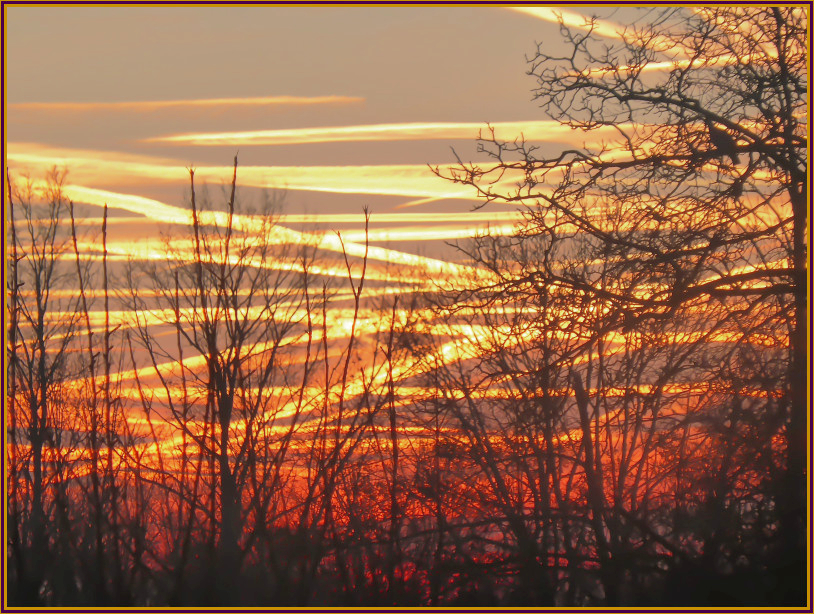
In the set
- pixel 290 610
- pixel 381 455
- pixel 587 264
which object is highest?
pixel 587 264

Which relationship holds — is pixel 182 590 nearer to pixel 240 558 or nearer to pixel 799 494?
pixel 240 558

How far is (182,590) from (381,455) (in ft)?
28.2

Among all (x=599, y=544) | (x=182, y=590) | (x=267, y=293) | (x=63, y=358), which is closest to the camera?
(x=599, y=544)

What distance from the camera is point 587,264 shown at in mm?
8273

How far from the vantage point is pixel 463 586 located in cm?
977

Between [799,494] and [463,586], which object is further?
[463,586]

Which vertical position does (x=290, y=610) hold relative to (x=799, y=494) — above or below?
below

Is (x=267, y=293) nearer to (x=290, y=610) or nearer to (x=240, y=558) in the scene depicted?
(x=240, y=558)

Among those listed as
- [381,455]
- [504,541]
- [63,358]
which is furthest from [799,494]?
[63,358]

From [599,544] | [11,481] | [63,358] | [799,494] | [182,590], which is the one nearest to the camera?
[799,494]

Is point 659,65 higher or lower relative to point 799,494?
higher

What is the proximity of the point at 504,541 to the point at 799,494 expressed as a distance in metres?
3.65

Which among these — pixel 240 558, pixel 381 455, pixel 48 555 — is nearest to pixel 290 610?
pixel 240 558

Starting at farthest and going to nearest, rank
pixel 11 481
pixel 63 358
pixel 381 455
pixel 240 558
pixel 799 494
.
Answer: pixel 63 358
pixel 381 455
pixel 11 481
pixel 240 558
pixel 799 494
